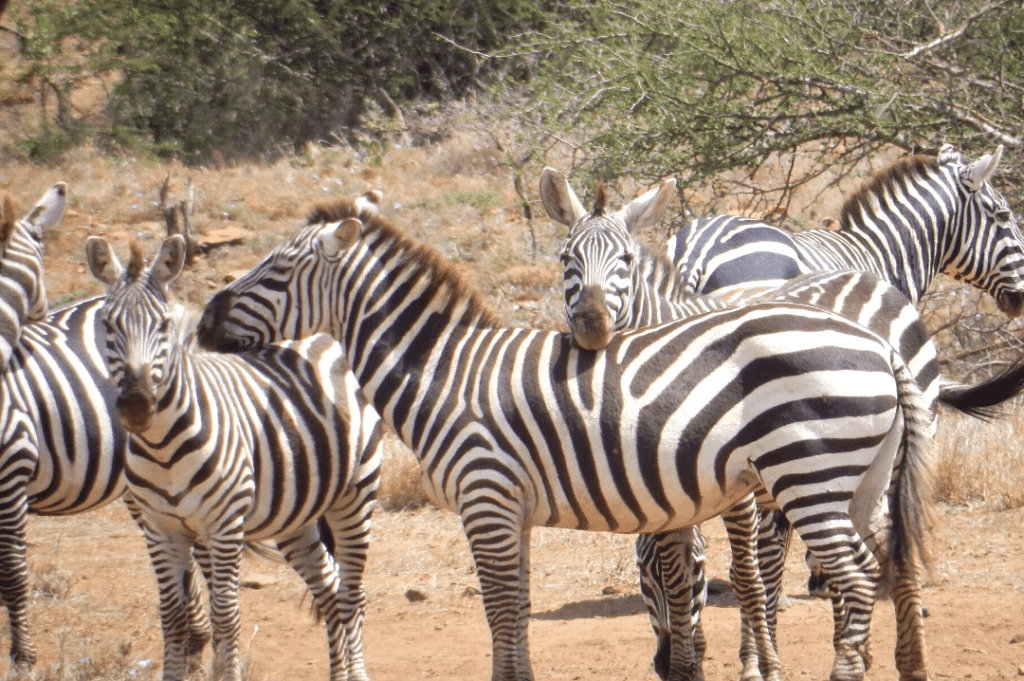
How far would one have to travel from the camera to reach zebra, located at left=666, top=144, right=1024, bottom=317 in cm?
659

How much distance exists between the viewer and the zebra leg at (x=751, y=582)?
4492 millimetres

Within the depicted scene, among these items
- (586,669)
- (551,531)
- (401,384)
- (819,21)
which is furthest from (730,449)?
(819,21)

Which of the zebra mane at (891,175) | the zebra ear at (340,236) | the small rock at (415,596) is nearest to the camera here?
the zebra ear at (340,236)

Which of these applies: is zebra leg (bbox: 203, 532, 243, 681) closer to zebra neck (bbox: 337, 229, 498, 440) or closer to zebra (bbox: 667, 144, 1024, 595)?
zebra neck (bbox: 337, 229, 498, 440)

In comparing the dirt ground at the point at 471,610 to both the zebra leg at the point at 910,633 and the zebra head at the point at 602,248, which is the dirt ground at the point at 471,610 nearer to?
the zebra leg at the point at 910,633

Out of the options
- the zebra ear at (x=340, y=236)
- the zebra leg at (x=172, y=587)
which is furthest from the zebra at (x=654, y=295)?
the zebra leg at (x=172, y=587)

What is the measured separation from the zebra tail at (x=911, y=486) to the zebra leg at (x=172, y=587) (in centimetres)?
321

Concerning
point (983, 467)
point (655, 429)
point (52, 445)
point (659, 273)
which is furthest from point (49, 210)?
point (983, 467)

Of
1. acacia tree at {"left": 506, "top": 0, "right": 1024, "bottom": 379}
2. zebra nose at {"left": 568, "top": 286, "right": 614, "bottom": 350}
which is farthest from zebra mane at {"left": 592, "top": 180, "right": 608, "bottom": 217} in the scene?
acacia tree at {"left": 506, "top": 0, "right": 1024, "bottom": 379}

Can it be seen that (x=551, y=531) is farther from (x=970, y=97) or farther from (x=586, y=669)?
(x=970, y=97)

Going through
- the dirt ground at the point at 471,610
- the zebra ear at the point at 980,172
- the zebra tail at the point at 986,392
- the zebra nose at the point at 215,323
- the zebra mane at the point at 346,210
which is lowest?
the dirt ground at the point at 471,610

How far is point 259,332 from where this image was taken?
4844mm

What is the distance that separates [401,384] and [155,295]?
3.82 feet

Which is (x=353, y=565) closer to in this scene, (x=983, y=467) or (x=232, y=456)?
(x=232, y=456)
